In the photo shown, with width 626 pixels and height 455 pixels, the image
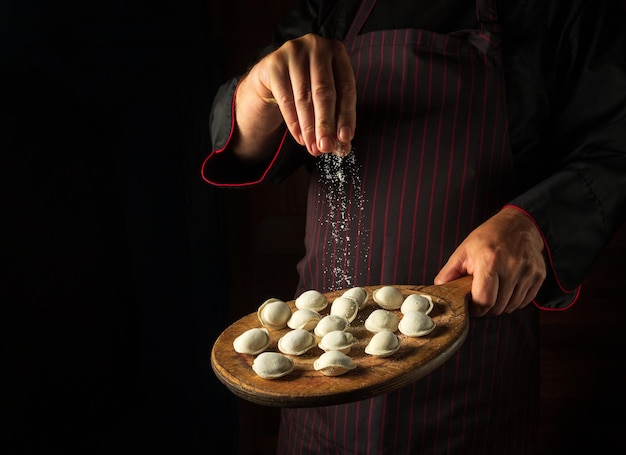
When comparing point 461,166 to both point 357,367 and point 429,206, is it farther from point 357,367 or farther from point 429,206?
point 357,367

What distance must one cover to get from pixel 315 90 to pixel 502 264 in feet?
1.05

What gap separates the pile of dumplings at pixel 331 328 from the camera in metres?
0.60

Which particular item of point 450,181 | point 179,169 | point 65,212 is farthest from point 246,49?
point 450,181

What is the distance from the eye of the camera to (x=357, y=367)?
0.61m

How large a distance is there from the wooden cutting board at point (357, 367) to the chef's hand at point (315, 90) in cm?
24

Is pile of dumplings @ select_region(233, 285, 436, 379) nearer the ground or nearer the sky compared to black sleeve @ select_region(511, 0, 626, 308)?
nearer the ground

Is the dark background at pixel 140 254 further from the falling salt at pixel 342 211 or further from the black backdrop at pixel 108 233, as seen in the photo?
the falling salt at pixel 342 211

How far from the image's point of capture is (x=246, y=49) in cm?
131

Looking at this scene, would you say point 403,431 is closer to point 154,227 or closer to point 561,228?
point 561,228

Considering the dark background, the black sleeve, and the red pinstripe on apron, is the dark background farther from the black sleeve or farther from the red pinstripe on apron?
the black sleeve

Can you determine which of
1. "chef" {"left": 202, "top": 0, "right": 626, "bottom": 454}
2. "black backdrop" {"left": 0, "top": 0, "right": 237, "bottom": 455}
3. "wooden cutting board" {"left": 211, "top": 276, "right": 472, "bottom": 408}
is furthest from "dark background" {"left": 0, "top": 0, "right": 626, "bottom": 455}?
"wooden cutting board" {"left": 211, "top": 276, "right": 472, "bottom": 408}

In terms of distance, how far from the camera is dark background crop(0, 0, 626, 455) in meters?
0.92

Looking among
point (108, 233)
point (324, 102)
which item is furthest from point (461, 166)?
point (108, 233)

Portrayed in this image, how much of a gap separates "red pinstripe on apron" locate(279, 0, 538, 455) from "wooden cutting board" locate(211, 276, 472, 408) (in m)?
0.15
